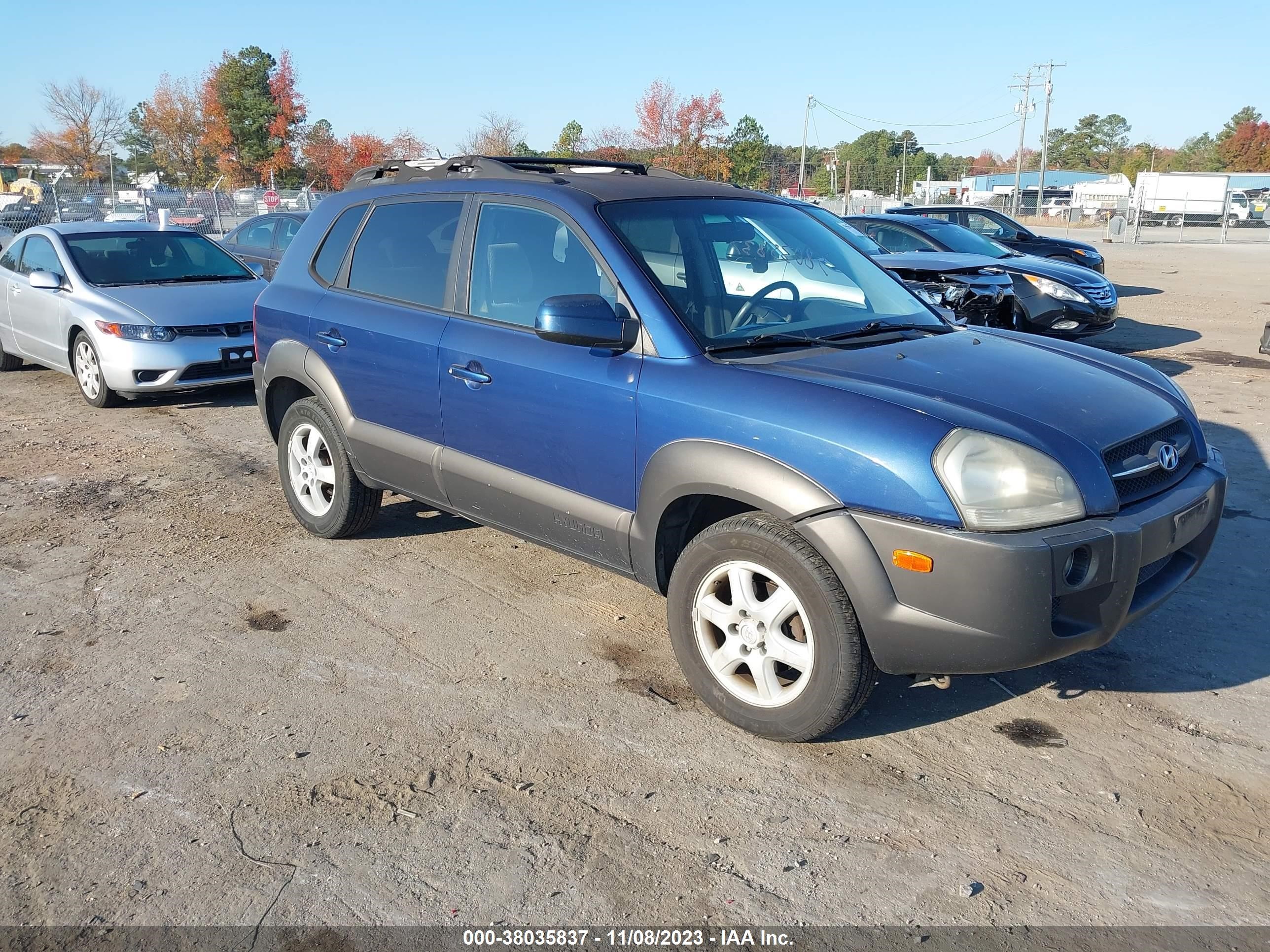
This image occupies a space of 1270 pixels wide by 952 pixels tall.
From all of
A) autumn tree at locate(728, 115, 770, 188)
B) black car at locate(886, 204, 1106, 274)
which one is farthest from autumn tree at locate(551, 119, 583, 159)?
black car at locate(886, 204, 1106, 274)

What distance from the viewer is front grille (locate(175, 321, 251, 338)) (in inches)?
342

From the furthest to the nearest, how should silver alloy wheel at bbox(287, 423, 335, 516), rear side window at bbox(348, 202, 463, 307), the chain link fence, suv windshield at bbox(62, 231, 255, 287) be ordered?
the chain link fence → suv windshield at bbox(62, 231, 255, 287) → silver alloy wheel at bbox(287, 423, 335, 516) → rear side window at bbox(348, 202, 463, 307)

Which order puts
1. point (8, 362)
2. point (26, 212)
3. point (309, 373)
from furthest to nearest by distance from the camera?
point (26, 212) < point (8, 362) < point (309, 373)

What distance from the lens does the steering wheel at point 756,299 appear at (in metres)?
3.92

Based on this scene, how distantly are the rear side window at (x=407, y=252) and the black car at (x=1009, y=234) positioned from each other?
436 inches

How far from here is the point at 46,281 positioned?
9.02 meters

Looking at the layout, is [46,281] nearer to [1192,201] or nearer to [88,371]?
[88,371]

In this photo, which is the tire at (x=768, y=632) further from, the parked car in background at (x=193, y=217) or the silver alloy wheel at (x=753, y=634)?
the parked car in background at (x=193, y=217)

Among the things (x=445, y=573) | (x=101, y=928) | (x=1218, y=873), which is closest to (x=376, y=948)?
→ (x=101, y=928)

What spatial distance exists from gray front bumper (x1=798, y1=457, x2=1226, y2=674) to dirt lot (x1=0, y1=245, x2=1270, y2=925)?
486 millimetres

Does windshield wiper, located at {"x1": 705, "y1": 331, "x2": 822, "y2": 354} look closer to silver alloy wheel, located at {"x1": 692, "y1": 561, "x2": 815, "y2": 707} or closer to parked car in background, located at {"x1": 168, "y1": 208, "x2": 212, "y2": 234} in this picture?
silver alloy wheel, located at {"x1": 692, "y1": 561, "x2": 815, "y2": 707}

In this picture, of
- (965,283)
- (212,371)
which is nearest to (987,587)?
(212,371)

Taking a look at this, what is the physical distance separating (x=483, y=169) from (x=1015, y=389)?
2.58 m

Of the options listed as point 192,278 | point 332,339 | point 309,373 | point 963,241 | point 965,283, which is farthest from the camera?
point 963,241
